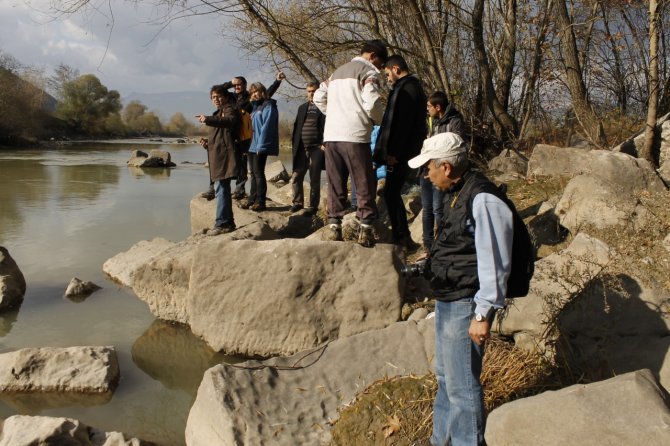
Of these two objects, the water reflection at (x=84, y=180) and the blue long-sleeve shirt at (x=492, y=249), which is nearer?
the blue long-sleeve shirt at (x=492, y=249)

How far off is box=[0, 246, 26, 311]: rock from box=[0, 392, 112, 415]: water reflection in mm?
1981

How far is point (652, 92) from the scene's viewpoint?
7.08 m

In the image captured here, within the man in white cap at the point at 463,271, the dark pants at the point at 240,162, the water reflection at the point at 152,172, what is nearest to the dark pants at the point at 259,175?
the dark pants at the point at 240,162

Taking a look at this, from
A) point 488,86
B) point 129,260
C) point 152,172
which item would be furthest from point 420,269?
point 152,172

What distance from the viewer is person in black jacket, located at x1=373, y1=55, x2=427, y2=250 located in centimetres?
522

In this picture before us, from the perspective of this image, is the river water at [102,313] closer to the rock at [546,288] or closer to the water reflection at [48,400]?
the water reflection at [48,400]

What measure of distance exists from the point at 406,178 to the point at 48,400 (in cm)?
389

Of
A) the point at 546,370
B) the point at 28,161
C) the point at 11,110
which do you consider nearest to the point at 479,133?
the point at 546,370

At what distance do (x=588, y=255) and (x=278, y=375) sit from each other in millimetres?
2275

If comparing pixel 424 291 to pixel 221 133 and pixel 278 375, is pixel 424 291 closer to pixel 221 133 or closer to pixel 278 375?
pixel 278 375

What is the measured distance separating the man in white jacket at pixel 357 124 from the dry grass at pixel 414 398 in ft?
4.74

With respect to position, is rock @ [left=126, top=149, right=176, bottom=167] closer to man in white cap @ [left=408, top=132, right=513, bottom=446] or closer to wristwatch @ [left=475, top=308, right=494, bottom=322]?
man in white cap @ [left=408, top=132, right=513, bottom=446]

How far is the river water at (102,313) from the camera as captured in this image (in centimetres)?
421

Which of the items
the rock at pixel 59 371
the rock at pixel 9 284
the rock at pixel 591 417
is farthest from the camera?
the rock at pixel 9 284
